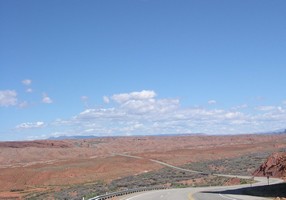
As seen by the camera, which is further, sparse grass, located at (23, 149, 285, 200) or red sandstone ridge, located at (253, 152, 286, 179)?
red sandstone ridge, located at (253, 152, 286, 179)

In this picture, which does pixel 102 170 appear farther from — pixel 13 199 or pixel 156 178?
pixel 13 199

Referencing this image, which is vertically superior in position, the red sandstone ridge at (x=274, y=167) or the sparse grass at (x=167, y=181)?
the red sandstone ridge at (x=274, y=167)

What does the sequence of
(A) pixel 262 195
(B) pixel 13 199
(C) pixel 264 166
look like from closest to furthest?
1. (A) pixel 262 195
2. (B) pixel 13 199
3. (C) pixel 264 166

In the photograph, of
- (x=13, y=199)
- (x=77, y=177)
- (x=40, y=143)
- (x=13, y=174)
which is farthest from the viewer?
(x=40, y=143)

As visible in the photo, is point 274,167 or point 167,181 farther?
point 167,181

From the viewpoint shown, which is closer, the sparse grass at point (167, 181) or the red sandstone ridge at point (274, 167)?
the sparse grass at point (167, 181)

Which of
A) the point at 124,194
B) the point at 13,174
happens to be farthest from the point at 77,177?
the point at 124,194

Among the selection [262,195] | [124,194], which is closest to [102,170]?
[124,194]

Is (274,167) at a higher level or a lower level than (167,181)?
higher

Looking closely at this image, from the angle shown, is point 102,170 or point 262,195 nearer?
point 262,195

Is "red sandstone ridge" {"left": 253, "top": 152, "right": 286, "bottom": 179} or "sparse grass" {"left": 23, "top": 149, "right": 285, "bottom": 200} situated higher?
"red sandstone ridge" {"left": 253, "top": 152, "right": 286, "bottom": 179}
